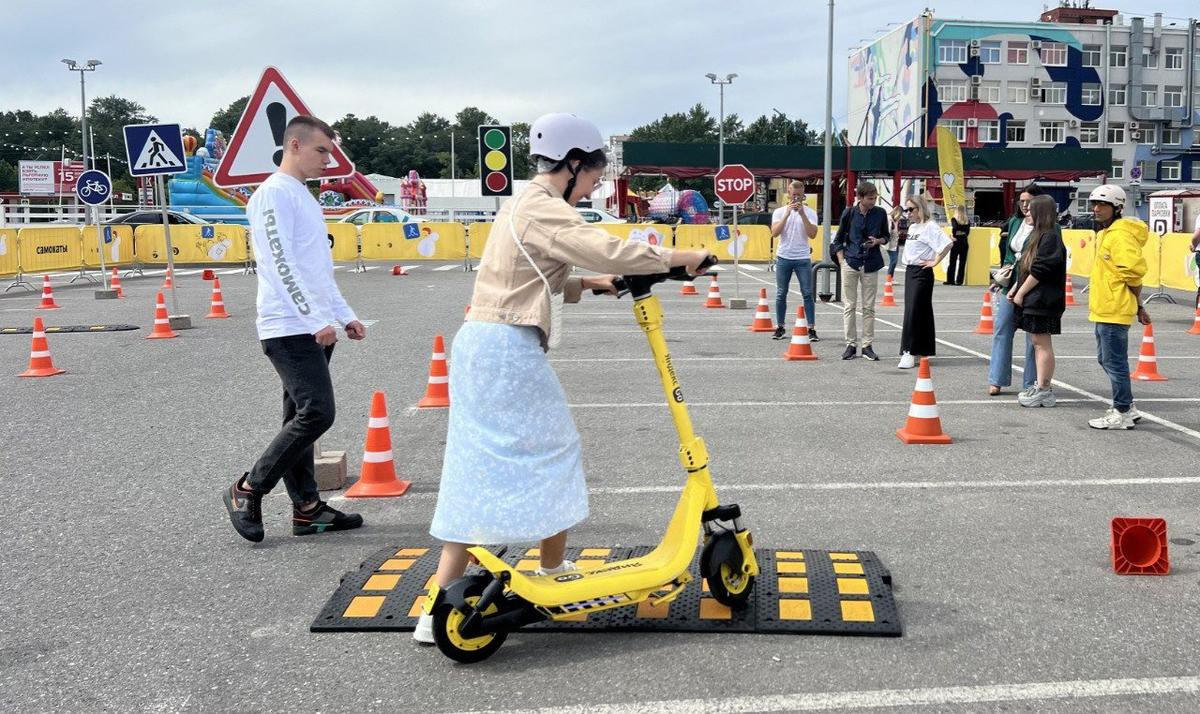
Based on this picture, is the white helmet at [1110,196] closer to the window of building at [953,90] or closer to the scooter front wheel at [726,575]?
the scooter front wheel at [726,575]

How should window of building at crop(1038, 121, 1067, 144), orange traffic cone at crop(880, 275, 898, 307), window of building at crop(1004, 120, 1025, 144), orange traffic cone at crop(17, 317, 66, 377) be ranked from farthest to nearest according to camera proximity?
window of building at crop(1038, 121, 1067, 144), window of building at crop(1004, 120, 1025, 144), orange traffic cone at crop(880, 275, 898, 307), orange traffic cone at crop(17, 317, 66, 377)

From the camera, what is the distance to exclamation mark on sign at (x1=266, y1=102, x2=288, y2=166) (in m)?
6.28

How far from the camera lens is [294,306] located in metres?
4.99

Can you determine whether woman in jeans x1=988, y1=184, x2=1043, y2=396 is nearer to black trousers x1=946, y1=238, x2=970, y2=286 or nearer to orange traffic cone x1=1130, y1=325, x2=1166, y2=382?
orange traffic cone x1=1130, y1=325, x2=1166, y2=382

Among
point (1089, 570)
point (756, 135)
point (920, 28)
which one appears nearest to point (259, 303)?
point (1089, 570)

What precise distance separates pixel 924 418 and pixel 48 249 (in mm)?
26951

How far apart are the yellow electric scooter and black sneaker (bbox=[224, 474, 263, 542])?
1.78 m

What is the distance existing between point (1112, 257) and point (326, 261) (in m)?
5.58

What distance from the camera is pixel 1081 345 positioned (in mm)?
12750

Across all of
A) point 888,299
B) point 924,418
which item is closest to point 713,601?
point 924,418

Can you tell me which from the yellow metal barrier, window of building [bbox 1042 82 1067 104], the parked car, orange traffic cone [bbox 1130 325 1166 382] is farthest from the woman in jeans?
window of building [bbox 1042 82 1067 104]

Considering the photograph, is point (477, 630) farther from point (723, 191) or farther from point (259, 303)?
point (723, 191)

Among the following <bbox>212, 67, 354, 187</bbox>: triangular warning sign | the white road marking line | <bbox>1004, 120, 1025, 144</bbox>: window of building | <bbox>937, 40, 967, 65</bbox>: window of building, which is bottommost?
the white road marking line

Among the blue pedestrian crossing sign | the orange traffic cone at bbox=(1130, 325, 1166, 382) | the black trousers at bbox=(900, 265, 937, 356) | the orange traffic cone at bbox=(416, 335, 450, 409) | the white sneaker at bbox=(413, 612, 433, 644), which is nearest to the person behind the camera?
the white sneaker at bbox=(413, 612, 433, 644)
